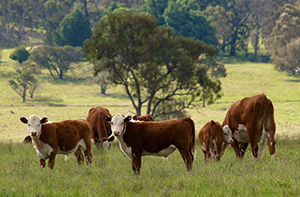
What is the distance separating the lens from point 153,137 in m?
8.02

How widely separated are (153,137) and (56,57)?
63109 millimetres

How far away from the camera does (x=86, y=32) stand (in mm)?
84188

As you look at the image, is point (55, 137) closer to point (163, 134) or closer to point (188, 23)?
point (163, 134)

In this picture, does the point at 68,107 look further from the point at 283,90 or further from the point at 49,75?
the point at 283,90

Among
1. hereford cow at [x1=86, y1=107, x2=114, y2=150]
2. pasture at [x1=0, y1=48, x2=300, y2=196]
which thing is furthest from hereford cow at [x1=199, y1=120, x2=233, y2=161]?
hereford cow at [x1=86, y1=107, x2=114, y2=150]

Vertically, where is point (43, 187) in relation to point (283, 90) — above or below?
above

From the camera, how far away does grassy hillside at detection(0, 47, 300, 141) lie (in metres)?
42.5

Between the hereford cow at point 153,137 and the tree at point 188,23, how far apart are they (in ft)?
237

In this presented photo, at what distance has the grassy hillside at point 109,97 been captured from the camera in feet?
139

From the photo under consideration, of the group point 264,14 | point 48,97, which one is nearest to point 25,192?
point 48,97

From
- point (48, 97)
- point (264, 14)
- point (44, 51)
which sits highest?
point (264, 14)

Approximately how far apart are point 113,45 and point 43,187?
2361cm

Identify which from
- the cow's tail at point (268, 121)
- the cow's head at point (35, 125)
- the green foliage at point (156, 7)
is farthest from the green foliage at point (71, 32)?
the cow's tail at point (268, 121)

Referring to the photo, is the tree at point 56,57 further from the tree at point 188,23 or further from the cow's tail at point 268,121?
the cow's tail at point 268,121
